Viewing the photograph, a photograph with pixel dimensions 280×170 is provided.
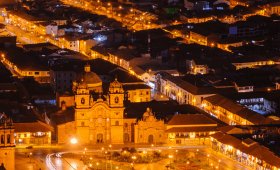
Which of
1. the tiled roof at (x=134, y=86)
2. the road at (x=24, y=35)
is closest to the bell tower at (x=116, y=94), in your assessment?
the tiled roof at (x=134, y=86)

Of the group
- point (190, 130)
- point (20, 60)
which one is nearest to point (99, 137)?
point (190, 130)

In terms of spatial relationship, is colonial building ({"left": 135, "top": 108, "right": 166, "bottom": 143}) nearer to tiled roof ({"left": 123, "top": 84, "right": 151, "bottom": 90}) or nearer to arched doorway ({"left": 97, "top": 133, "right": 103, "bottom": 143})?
arched doorway ({"left": 97, "top": 133, "right": 103, "bottom": 143})

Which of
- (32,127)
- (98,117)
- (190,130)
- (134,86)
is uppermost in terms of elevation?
(134,86)

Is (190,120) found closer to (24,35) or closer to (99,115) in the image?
(99,115)

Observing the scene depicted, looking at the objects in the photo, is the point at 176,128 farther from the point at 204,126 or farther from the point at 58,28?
the point at 58,28

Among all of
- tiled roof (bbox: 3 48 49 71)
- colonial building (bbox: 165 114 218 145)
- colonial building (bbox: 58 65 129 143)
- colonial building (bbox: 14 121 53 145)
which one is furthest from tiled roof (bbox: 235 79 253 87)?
colonial building (bbox: 14 121 53 145)

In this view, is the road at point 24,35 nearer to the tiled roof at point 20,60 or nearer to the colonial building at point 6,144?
the tiled roof at point 20,60

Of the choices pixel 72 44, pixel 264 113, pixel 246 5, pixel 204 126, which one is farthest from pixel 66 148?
pixel 246 5
